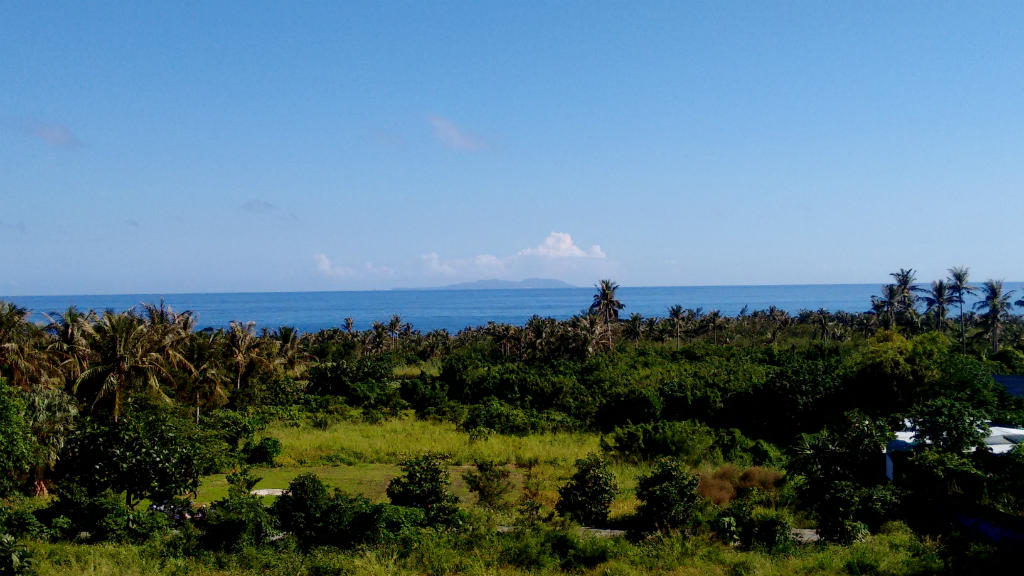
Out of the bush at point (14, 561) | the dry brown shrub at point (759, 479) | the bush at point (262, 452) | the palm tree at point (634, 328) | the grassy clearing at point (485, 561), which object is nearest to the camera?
the bush at point (14, 561)

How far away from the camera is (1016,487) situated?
19.4 m

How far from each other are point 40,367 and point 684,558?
29.3 meters

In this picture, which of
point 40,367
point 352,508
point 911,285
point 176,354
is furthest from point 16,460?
point 911,285

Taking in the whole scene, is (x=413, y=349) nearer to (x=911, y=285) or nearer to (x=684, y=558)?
(x=911, y=285)

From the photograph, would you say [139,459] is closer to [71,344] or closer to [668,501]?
[668,501]

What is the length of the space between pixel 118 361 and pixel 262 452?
850cm

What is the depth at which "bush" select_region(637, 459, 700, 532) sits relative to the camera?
19781 mm

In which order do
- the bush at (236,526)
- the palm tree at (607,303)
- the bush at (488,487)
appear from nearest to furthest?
1. the bush at (236,526)
2. the bush at (488,487)
3. the palm tree at (607,303)

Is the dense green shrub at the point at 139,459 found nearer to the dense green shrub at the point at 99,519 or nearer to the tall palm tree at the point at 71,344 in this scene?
the dense green shrub at the point at 99,519

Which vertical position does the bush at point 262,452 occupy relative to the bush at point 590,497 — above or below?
below

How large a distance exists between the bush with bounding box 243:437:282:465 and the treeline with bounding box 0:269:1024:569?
0.07 meters

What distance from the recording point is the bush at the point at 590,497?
21.2 meters

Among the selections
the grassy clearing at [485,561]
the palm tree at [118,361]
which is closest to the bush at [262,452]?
the palm tree at [118,361]

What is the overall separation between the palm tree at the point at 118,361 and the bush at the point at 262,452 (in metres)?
6.60
